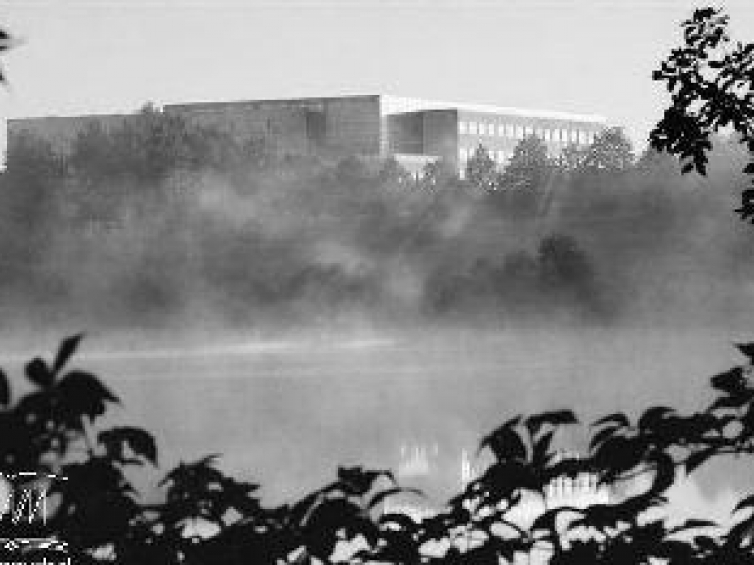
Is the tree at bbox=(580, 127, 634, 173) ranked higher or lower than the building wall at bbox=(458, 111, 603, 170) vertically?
lower

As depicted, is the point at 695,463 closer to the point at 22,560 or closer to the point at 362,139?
the point at 22,560

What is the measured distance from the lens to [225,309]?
11194cm

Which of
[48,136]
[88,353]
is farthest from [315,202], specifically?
[48,136]

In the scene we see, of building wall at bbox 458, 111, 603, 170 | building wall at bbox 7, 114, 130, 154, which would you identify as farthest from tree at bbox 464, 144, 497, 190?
building wall at bbox 7, 114, 130, 154

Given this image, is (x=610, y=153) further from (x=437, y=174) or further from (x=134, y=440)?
(x=134, y=440)

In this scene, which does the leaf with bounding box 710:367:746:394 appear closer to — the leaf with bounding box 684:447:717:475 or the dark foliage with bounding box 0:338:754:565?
the dark foliage with bounding box 0:338:754:565

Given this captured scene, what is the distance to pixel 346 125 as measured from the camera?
15162cm

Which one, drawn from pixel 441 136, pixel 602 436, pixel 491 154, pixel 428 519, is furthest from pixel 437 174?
pixel 602 436

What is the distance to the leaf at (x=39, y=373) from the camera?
Answer: 3.23 meters

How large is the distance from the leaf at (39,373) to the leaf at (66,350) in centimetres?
4

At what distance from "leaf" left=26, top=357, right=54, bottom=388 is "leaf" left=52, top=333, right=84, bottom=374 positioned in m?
0.04

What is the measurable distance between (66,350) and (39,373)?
5.4 inches

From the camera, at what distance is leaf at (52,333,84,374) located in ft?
10.3

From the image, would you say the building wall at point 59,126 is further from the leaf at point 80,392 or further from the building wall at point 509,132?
the leaf at point 80,392
